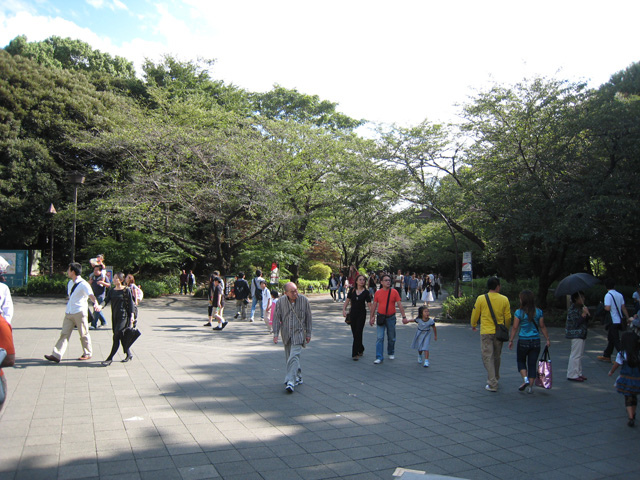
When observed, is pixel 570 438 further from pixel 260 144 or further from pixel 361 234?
pixel 260 144

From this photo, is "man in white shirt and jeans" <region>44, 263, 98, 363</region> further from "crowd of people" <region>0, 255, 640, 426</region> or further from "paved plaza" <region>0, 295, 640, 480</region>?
"paved plaza" <region>0, 295, 640, 480</region>

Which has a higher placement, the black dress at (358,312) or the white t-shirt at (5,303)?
the white t-shirt at (5,303)

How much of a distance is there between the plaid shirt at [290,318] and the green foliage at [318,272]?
30278 mm

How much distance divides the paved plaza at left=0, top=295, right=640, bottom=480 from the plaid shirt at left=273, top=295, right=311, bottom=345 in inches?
32.5

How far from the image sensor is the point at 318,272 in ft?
123

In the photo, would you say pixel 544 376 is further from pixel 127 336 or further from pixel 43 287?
pixel 43 287

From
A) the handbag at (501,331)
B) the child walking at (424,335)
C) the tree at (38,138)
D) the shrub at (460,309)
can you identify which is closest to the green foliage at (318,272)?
the tree at (38,138)

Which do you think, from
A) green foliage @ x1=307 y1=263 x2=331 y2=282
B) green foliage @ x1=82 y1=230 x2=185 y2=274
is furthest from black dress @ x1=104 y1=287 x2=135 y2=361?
green foliage @ x1=307 y1=263 x2=331 y2=282

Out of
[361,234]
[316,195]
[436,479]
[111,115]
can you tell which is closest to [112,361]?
[436,479]

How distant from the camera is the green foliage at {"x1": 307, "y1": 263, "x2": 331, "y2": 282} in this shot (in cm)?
3747

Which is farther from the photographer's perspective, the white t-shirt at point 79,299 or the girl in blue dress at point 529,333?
the white t-shirt at point 79,299

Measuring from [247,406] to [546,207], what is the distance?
11914 mm

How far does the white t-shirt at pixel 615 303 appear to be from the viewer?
28.4 ft

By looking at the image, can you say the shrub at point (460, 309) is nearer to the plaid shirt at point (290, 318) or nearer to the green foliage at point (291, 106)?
the plaid shirt at point (290, 318)
